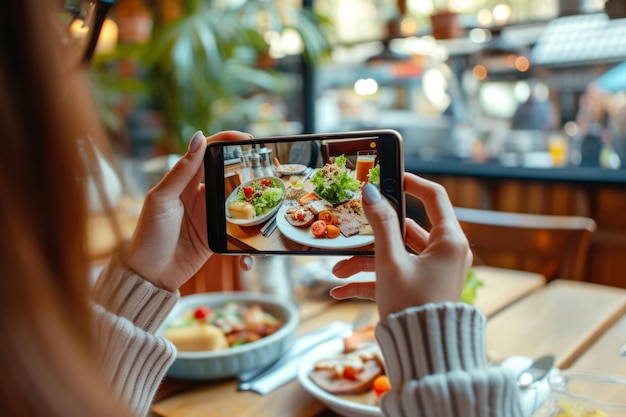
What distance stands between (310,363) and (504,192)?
2449mm

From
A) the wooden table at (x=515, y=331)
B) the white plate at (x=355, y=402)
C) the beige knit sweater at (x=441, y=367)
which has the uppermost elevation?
the beige knit sweater at (x=441, y=367)

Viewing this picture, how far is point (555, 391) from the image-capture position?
0.91 metres

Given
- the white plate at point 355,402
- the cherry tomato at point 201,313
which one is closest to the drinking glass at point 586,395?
the white plate at point 355,402

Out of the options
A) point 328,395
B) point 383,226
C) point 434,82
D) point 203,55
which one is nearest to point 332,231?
point 383,226

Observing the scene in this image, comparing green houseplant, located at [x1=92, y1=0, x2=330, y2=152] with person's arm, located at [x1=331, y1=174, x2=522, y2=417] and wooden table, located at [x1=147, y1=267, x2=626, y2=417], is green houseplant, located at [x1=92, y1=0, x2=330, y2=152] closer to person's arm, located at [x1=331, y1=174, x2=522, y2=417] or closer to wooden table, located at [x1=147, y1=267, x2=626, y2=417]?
wooden table, located at [x1=147, y1=267, x2=626, y2=417]

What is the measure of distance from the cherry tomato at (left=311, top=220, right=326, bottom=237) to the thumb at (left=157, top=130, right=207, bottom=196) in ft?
0.61

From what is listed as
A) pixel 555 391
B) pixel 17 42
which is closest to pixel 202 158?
pixel 17 42

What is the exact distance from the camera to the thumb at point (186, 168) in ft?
2.56

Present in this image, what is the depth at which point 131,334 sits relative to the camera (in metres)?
0.71

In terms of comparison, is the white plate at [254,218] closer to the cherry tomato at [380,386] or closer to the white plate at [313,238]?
the white plate at [313,238]

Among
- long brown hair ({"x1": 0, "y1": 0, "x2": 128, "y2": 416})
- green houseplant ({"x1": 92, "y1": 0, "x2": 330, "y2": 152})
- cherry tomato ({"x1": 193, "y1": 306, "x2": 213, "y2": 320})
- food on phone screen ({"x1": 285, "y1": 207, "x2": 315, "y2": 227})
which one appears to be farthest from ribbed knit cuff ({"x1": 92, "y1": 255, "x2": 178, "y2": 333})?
green houseplant ({"x1": 92, "y1": 0, "x2": 330, "y2": 152})

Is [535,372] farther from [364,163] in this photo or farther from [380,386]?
[364,163]

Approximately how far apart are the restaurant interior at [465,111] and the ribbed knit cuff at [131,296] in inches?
22.0

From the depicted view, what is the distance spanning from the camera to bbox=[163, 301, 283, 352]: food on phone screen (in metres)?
1.10
